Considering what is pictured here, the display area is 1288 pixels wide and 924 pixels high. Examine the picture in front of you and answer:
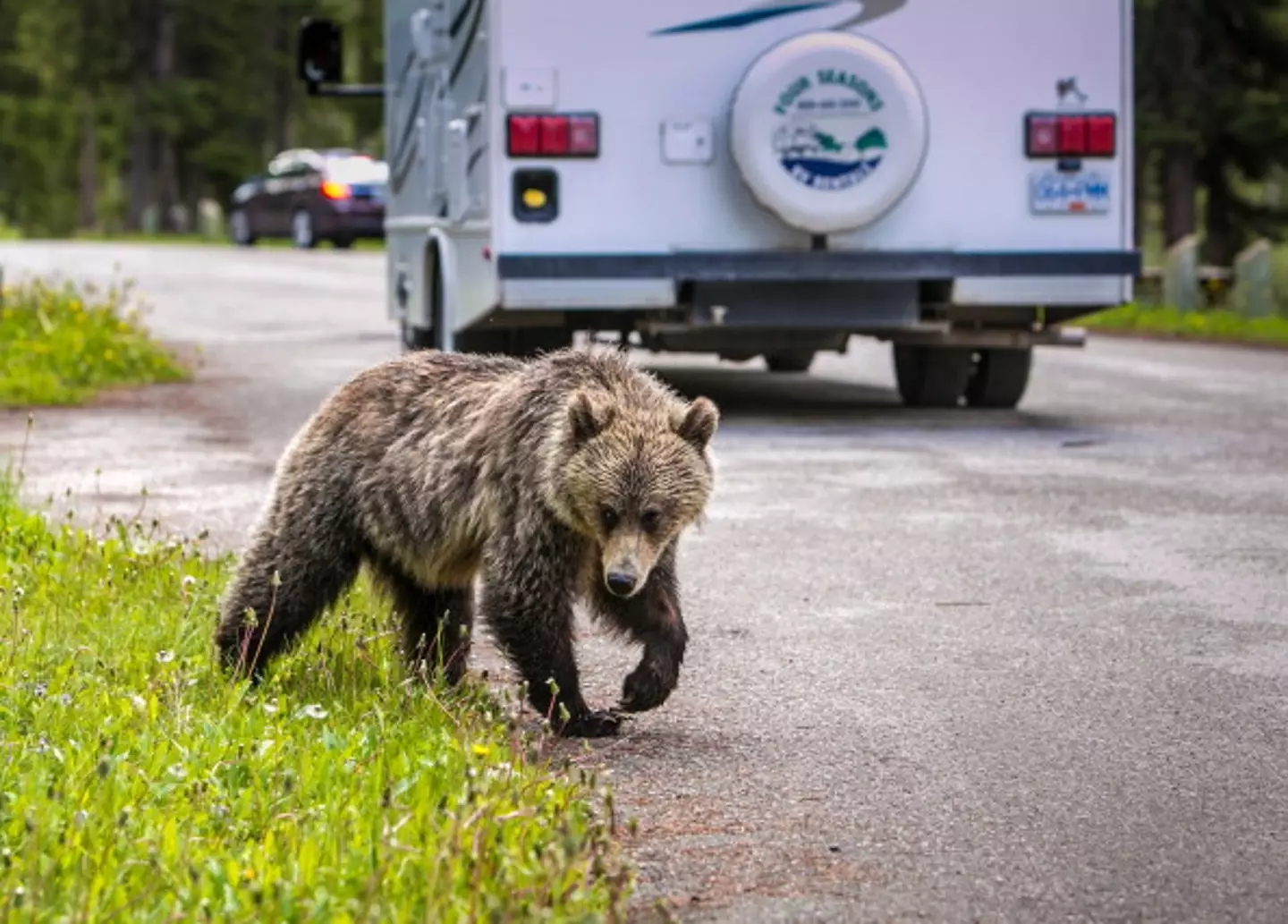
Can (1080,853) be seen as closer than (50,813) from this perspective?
No

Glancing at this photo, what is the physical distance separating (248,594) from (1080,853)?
8.38ft

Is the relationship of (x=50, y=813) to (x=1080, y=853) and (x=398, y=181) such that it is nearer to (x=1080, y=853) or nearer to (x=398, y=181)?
(x=1080, y=853)

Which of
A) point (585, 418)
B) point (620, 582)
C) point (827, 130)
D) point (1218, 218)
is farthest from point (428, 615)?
point (1218, 218)

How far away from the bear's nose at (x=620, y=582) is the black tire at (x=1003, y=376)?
893cm

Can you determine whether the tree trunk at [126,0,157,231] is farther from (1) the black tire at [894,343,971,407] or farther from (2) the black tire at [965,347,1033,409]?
(2) the black tire at [965,347,1033,409]

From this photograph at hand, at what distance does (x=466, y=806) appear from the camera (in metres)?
4.33

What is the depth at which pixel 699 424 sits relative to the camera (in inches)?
244

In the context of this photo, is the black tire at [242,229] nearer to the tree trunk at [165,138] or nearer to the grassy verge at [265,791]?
the tree trunk at [165,138]

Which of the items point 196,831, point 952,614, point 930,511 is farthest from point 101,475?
point 196,831

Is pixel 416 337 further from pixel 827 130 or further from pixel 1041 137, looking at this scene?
pixel 1041 137

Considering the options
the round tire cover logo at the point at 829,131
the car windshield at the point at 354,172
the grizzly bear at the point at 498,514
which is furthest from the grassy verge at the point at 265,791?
the car windshield at the point at 354,172

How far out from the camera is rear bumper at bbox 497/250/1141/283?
42.1ft

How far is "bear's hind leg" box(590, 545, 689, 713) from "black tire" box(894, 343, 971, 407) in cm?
854

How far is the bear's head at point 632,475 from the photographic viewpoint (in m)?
5.98
